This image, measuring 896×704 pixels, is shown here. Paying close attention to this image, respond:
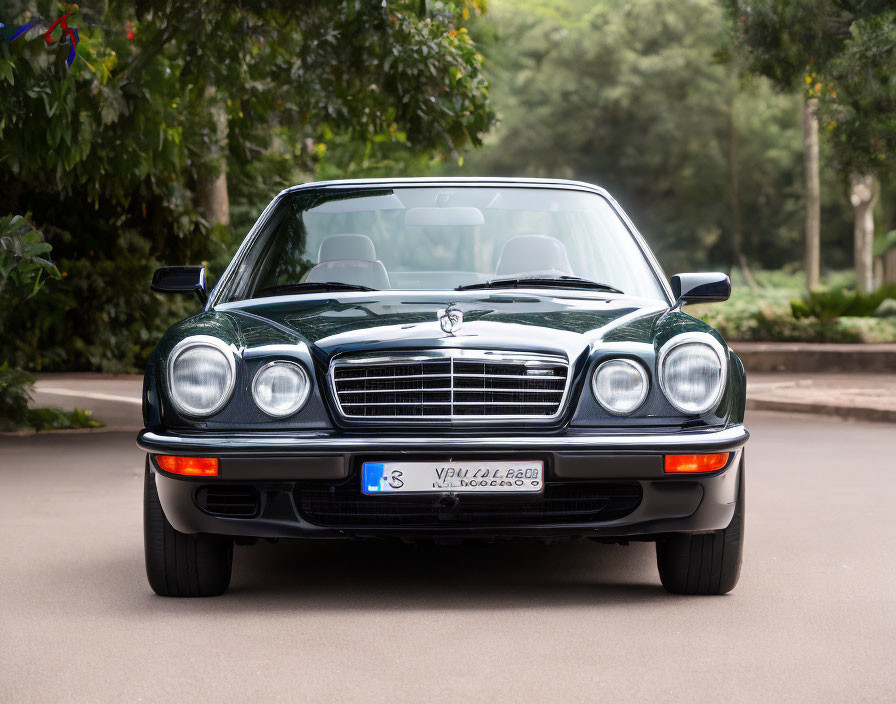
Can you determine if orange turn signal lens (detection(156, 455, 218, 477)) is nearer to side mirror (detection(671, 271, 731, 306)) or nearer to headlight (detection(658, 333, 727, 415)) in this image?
headlight (detection(658, 333, 727, 415))

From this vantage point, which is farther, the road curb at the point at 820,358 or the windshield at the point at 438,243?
the road curb at the point at 820,358

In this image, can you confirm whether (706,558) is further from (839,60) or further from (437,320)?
(839,60)

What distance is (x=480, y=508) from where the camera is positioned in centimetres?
525

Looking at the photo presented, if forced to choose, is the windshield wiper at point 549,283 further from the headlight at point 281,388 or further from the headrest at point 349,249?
the headlight at point 281,388

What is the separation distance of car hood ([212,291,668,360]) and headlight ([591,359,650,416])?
11 cm

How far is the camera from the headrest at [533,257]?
246 inches

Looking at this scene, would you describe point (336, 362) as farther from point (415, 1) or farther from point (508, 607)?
point (415, 1)

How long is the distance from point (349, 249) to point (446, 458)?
5.11 ft

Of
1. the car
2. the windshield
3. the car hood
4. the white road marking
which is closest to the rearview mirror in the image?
the windshield

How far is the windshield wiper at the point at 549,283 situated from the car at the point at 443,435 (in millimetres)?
448

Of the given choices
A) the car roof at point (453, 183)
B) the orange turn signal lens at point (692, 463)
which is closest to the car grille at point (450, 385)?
the orange turn signal lens at point (692, 463)

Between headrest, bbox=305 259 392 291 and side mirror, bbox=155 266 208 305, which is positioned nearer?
headrest, bbox=305 259 392 291

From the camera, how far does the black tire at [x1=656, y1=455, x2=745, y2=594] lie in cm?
550

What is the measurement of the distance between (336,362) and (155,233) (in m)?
12.2
